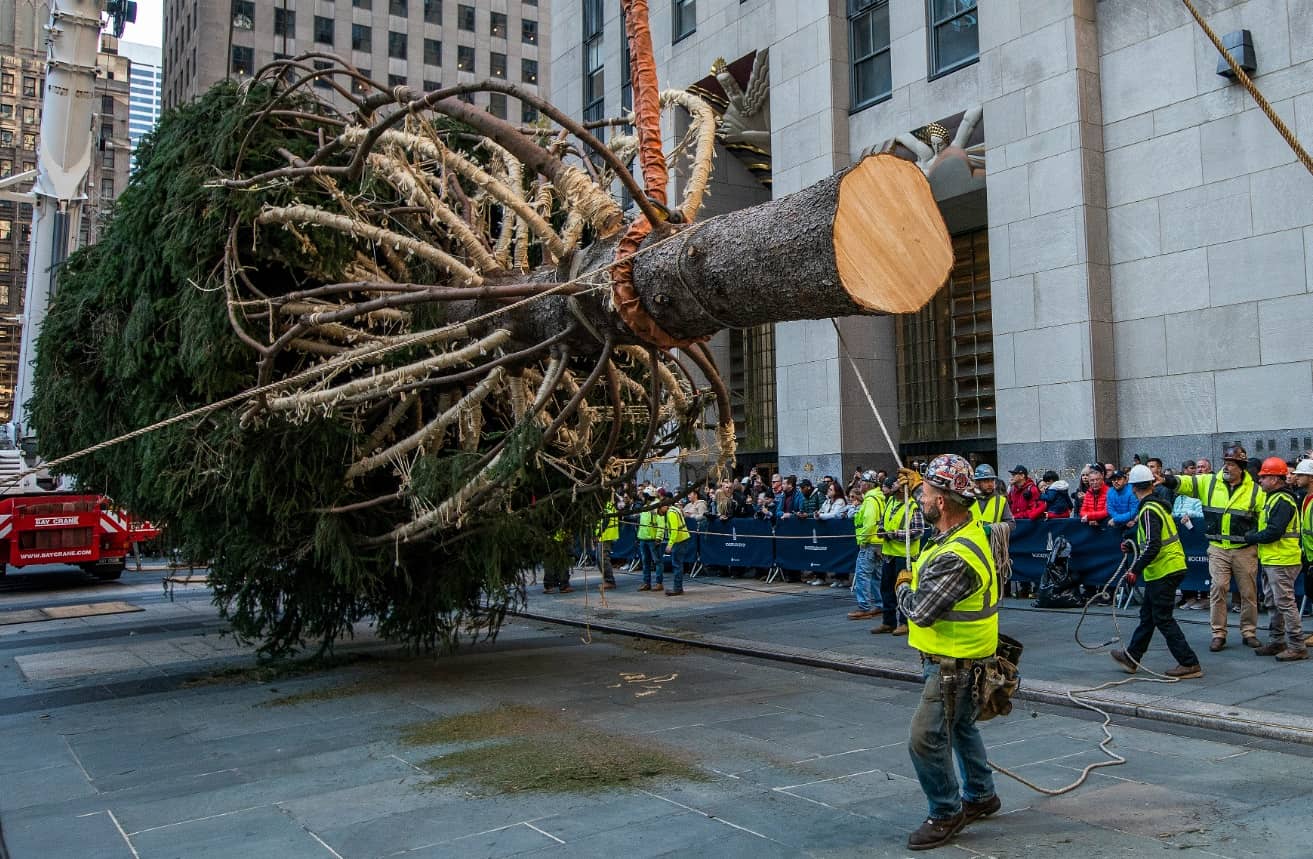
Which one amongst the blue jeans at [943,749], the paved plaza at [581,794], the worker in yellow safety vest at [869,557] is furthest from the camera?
the worker in yellow safety vest at [869,557]

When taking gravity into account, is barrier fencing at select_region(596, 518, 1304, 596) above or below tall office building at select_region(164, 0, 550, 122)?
below

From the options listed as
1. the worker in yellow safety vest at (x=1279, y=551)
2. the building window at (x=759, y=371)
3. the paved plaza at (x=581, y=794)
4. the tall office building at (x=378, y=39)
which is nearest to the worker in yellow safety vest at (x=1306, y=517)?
the worker in yellow safety vest at (x=1279, y=551)

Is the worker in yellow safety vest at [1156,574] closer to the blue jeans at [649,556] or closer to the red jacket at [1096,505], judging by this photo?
the red jacket at [1096,505]

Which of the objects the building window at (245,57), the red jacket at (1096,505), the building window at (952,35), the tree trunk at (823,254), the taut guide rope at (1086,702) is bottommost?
the taut guide rope at (1086,702)

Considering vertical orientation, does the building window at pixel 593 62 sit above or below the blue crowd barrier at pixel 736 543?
above

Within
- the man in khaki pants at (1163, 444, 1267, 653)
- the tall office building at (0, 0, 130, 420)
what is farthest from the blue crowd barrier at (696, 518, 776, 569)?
the tall office building at (0, 0, 130, 420)

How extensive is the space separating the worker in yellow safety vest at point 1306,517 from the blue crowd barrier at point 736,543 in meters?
8.31

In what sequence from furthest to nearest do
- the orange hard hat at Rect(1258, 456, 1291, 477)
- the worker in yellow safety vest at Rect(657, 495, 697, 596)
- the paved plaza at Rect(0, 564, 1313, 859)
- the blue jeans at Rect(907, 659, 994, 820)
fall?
the worker in yellow safety vest at Rect(657, 495, 697, 596), the orange hard hat at Rect(1258, 456, 1291, 477), the paved plaza at Rect(0, 564, 1313, 859), the blue jeans at Rect(907, 659, 994, 820)

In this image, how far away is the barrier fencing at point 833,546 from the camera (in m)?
12.6

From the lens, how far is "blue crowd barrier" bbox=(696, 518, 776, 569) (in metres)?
17.7

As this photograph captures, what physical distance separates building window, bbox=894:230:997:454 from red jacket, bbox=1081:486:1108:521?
7301 mm

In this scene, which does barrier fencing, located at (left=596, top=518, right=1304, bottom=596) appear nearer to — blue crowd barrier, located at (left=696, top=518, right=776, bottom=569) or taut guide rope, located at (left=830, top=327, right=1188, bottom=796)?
blue crowd barrier, located at (left=696, top=518, right=776, bottom=569)

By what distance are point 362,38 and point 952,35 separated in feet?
174

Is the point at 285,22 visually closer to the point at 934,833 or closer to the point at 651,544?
the point at 651,544
